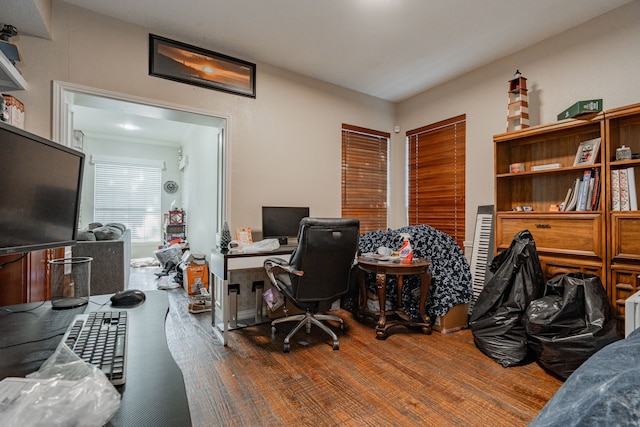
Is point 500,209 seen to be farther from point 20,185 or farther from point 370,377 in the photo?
point 20,185

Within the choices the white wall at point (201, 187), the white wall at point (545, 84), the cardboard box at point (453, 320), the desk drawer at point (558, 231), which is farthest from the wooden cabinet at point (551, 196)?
the white wall at point (201, 187)

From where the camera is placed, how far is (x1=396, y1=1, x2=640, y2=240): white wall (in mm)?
2436

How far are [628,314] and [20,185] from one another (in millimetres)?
2984

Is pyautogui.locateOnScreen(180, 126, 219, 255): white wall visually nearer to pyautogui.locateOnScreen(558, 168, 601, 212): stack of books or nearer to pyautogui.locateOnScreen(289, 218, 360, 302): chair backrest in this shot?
pyautogui.locateOnScreen(289, 218, 360, 302): chair backrest

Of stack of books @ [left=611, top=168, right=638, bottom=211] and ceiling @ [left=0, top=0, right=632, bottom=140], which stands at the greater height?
ceiling @ [left=0, top=0, right=632, bottom=140]

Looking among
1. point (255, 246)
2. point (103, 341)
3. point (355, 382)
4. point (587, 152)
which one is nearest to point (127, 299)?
point (103, 341)

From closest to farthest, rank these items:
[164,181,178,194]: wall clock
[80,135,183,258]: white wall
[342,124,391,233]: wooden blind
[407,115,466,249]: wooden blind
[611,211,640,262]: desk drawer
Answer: [611,211,640,262]: desk drawer, [407,115,466,249]: wooden blind, [342,124,391,233]: wooden blind, [80,135,183,258]: white wall, [164,181,178,194]: wall clock

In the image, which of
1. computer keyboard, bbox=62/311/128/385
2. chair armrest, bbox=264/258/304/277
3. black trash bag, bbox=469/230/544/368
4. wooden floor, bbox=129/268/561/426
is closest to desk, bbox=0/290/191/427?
computer keyboard, bbox=62/311/128/385

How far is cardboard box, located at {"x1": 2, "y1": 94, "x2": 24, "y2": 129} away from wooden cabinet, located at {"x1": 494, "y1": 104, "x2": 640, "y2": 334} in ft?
12.5

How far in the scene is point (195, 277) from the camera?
4.20 m

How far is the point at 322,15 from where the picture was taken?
2553 mm

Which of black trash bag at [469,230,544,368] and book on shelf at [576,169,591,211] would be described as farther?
Result: book on shelf at [576,169,591,211]

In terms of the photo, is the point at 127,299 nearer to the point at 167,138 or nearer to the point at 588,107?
the point at 588,107

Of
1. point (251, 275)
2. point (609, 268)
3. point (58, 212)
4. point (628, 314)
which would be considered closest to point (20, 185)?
point (58, 212)
